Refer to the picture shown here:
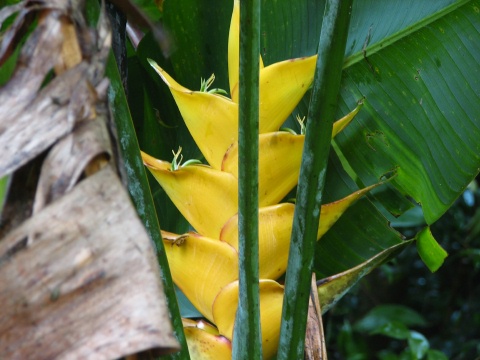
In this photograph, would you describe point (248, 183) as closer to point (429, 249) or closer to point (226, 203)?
point (226, 203)

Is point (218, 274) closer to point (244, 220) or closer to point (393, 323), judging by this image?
point (244, 220)

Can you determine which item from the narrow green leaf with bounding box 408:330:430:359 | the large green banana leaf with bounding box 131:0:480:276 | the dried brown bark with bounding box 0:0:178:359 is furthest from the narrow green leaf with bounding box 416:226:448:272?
the narrow green leaf with bounding box 408:330:430:359

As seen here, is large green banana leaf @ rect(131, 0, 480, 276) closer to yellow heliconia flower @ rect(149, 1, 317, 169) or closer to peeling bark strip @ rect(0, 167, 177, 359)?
yellow heliconia flower @ rect(149, 1, 317, 169)

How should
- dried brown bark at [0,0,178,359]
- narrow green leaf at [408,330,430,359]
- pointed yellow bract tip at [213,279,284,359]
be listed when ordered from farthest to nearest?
narrow green leaf at [408,330,430,359]
pointed yellow bract tip at [213,279,284,359]
dried brown bark at [0,0,178,359]

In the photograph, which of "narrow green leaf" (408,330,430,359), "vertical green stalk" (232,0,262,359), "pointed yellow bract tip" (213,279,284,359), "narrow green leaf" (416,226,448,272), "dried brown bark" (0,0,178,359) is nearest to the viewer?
"dried brown bark" (0,0,178,359)

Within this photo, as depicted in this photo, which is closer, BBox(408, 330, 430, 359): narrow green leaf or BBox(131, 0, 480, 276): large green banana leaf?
BBox(131, 0, 480, 276): large green banana leaf

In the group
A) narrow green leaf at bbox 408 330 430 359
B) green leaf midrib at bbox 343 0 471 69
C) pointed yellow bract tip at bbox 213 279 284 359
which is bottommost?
narrow green leaf at bbox 408 330 430 359

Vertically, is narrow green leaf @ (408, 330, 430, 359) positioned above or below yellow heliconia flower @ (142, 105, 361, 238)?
below

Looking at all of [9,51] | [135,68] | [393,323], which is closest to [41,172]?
[9,51]
